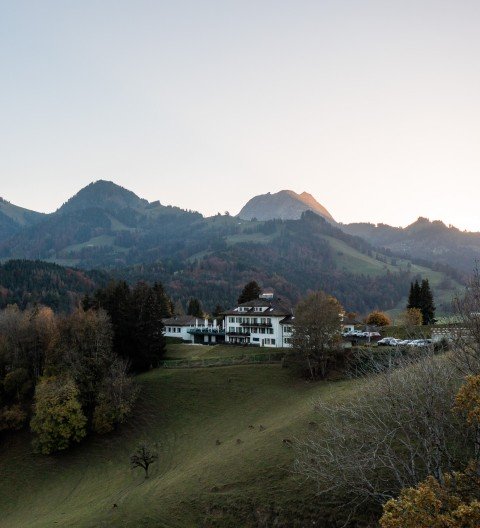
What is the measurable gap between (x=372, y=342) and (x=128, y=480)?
49.6m

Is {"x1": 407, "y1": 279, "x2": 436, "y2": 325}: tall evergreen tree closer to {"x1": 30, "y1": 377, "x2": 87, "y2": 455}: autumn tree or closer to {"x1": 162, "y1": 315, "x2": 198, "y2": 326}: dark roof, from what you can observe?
{"x1": 162, "y1": 315, "x2": 198, "y2": 326}: dark roof

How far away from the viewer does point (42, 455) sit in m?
52.7

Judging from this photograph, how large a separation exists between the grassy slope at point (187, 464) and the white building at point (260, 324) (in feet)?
55.4

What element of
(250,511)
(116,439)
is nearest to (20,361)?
(116,439)

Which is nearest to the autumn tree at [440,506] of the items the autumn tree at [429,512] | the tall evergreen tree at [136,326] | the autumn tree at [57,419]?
the autumn tree at [429,512]

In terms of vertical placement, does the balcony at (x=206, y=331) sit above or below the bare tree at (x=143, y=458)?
above

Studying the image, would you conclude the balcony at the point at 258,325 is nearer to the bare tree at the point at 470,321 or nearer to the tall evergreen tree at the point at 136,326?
the tall evergreen tree at the point at 136,326

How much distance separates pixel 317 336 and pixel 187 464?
28.0 m

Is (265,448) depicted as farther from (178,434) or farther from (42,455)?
(42,455)

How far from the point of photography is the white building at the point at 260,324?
82.1 m

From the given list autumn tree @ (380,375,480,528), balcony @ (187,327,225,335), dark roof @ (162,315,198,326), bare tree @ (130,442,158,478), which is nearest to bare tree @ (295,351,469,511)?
autumn tree @ (380,375,480,528)

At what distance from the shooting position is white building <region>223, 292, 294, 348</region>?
82.1 metres

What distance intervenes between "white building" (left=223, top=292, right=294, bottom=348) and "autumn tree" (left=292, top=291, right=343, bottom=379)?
16.7m

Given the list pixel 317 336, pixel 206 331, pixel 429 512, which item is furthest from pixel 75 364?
pixel 429 512
